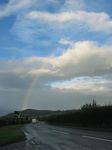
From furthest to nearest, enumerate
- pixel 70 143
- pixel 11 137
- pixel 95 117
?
1. pixel 95 117
2. pixel 11 137
3. pixel 70 143

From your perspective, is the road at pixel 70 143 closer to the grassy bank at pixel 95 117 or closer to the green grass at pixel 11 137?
the green grass at pixel 11 137

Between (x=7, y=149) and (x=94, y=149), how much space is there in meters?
5.71

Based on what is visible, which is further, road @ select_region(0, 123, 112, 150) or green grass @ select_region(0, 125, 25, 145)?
green grass @ select_region(0, 125, 25, 145)

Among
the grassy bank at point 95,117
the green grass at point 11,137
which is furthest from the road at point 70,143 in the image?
the grassy bank at point 95,117

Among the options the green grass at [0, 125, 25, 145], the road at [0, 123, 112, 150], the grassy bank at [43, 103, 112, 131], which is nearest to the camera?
the road at [0, 123, 112, 150]

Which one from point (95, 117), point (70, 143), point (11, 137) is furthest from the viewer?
point (95, 117)

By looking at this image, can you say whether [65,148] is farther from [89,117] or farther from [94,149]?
[89,117]

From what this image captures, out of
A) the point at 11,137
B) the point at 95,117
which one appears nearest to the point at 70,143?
the point at 11,137

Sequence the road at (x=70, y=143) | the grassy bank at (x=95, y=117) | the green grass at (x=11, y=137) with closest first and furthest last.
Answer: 1. the road at (x=70, y=143)
2. the green grass at (x=11, y=137)
3. the grassy bank at (x=95, y=117)

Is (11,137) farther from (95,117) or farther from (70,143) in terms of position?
(95,117)

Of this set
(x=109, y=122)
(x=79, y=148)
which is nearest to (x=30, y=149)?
(x=79, y=148)

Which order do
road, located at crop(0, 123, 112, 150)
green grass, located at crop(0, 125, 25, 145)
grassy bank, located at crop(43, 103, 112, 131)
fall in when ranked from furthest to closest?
grassy bank, located at crop(43, 103, 112, 131) < green grass, located at crop(0, 125, 25, 145) < road, located at crop(0, 123, 112, 150)

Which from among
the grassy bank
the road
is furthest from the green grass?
the grassy bank

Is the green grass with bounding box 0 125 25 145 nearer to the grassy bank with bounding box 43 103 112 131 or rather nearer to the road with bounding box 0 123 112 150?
the road with bounding box 0 123 112 150
